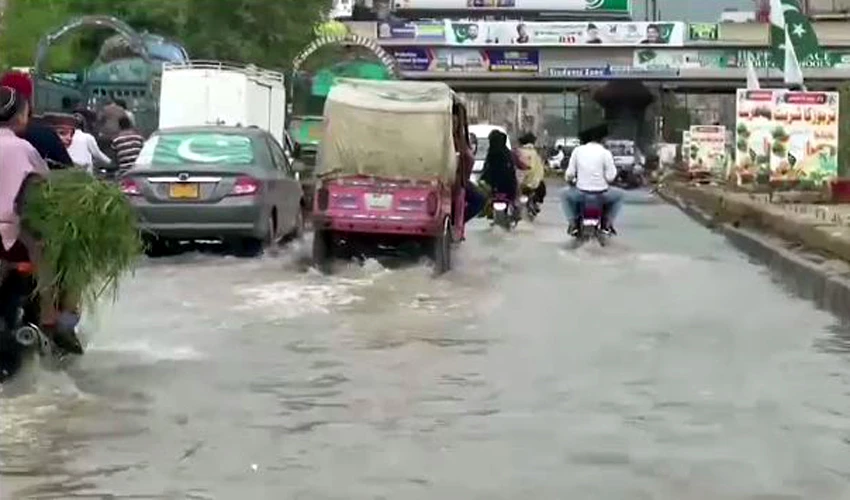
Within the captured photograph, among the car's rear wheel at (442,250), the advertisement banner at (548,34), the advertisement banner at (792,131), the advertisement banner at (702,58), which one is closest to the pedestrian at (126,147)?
the car's rear wheel at (442,250)

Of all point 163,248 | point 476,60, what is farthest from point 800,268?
point 476,60

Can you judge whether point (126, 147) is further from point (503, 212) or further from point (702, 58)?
point (702, 58)

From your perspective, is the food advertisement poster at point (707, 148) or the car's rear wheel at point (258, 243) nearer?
the car's rear wheel at point (258, 243)

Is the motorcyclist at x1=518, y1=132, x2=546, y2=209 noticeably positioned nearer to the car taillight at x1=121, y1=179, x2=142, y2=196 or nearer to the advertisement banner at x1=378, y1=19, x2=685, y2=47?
the car taillight at x1=121, y1=179, x2=142, y2=196

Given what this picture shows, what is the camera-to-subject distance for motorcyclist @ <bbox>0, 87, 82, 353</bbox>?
10.1 meters

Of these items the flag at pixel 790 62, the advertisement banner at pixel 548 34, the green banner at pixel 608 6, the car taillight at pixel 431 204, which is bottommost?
the car taillight at pixel 431 204

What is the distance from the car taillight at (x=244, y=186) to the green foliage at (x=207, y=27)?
26.2 metres

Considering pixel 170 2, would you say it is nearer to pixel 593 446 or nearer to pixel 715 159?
pixel 715 159

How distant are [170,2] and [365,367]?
3678 cm

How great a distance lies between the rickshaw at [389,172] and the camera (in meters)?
18.5

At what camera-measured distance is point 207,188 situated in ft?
62.8

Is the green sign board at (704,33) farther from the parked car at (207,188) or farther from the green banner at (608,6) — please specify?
the parked car at (207,188)

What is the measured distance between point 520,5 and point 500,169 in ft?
206

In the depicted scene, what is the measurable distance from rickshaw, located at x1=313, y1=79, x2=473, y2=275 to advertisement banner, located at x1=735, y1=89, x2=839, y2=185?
534 inches
